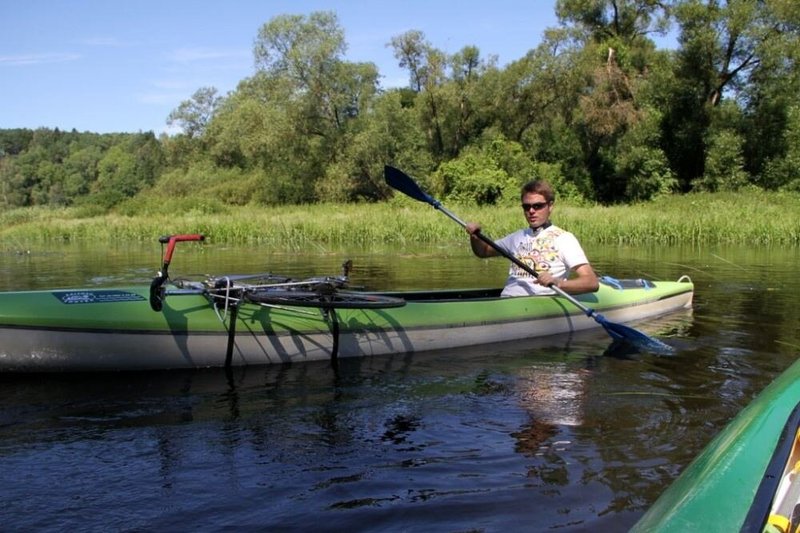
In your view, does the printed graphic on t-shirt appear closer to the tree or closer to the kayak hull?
the kayak hull

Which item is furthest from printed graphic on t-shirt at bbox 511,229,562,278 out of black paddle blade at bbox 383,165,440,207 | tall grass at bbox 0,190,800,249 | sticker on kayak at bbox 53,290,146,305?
tall grass at bbox 0,190,800,249

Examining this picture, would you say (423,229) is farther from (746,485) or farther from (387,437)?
(746,485)

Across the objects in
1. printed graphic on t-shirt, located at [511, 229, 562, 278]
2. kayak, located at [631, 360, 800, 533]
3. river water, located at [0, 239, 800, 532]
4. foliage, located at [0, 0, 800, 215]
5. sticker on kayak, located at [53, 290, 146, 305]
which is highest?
foliage, located at [0, 0, 800, 215]

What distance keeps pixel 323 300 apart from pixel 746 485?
3.63m

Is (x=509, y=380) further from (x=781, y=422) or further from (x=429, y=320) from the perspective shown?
(x=781, y=422)

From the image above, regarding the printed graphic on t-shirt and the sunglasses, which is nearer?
the sunglasses

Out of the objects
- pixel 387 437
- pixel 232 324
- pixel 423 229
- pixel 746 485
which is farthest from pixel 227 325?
pixel 423 229

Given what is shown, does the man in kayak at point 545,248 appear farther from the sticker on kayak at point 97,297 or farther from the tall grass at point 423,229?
the tall grass at point 423,229

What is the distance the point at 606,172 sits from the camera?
102ft

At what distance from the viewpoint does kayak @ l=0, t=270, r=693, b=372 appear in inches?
178

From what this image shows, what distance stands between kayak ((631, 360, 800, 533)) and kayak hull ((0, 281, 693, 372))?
3272mm

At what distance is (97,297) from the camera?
4723 millimetres

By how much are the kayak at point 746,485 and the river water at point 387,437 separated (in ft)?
2.51

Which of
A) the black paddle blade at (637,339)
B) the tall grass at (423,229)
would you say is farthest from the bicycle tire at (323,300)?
the tall grass at (423,229)
